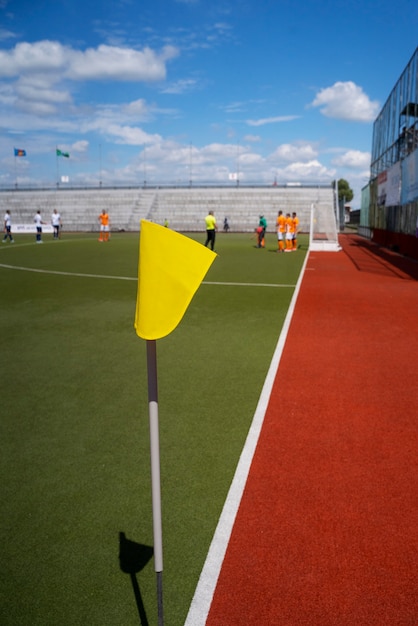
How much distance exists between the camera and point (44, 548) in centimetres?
343

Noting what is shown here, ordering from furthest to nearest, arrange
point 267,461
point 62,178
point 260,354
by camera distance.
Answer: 1. point 62,178
2. point 260,354
3. point 267,461

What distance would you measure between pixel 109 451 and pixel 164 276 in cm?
301

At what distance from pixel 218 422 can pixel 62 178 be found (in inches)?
3000

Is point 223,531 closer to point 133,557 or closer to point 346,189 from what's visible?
point 133,557

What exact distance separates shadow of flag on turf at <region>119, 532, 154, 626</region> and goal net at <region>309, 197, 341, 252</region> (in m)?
25.6

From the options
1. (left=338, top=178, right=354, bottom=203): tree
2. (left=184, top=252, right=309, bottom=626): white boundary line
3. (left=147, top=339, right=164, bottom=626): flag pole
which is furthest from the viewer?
(left=338, top=178, right=354, bottom=203): tree

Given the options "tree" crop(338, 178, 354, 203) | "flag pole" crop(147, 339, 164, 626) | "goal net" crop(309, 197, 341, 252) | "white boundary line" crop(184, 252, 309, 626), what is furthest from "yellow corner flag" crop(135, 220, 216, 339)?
"tree" crop(338, 178, 354, 203)

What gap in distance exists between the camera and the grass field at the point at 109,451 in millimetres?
3090

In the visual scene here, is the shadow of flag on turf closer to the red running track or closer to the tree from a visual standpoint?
the red running track

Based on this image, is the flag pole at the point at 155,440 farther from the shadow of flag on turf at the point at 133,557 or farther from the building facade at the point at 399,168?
the building facade at the point at 399,168

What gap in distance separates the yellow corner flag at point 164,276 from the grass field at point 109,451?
5.87 feet

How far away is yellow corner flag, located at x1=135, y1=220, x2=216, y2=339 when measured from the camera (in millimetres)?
2258

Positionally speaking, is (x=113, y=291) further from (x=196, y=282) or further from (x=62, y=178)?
(x=62, y=178)

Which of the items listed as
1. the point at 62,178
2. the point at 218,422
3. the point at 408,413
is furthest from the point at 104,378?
the point at 62,178
